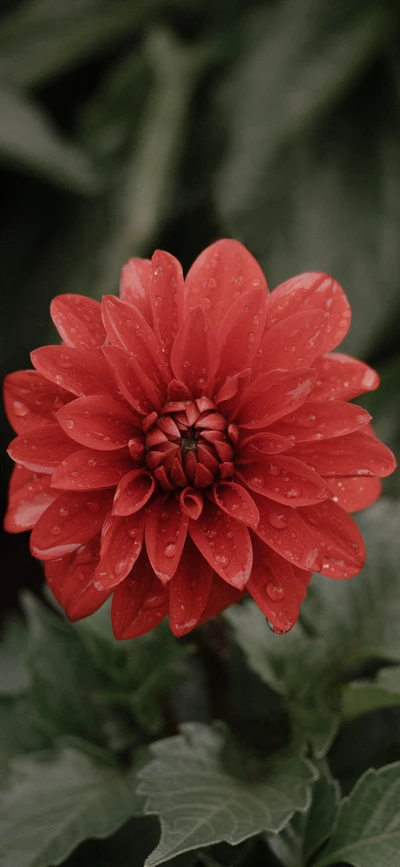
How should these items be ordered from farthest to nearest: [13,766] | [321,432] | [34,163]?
[34,163]
[13,766]
[321,432]

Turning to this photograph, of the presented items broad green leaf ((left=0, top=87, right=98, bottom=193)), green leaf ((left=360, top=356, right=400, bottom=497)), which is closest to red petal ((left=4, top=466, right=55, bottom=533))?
green leaf ((left=360, top=356, right=400, bottom=497))

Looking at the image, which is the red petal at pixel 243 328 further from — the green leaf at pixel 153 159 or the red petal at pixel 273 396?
the green leaf at pixel 153 159

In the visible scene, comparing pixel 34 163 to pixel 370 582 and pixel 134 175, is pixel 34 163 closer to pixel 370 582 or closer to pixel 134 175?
pixel 134 175

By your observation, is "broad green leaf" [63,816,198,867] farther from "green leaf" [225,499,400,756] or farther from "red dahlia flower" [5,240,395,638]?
"red dahlia flower" [5,240,395,638]

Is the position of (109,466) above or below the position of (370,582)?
above

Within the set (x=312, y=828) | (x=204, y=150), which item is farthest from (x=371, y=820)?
(x=204, y=150)

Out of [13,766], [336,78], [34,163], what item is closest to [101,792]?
[13,766]

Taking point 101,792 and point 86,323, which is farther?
point 101,792
